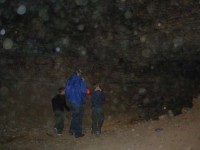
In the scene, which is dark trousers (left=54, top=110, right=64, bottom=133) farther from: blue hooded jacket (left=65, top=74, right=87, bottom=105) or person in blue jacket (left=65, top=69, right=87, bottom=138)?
blue hooded jacket (left=65, top=74, right=87, bottom=105)

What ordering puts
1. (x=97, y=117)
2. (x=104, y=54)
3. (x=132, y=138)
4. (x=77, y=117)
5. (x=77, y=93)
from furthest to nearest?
(x=104, y=54)
(x=97, y=117)
(x=77, y=117)
(x=77, y=93)
(x=132, y=138)

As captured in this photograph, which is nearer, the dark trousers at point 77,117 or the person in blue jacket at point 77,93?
the person in blue jacket at point 77,93

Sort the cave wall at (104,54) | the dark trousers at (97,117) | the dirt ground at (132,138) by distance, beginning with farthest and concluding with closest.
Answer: the cave wall at (104,54)
the dark trousers at (97,117)
the dirt ground at (132,138)

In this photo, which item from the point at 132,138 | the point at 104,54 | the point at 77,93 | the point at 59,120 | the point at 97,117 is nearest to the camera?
the point at 132,138

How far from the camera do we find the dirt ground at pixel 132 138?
940 cm

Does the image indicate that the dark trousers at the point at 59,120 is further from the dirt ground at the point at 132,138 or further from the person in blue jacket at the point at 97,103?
the person in blue jacket at the point at 97,103

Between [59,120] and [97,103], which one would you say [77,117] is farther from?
[59,120]

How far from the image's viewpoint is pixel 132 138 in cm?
1023

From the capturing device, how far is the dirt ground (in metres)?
9.40

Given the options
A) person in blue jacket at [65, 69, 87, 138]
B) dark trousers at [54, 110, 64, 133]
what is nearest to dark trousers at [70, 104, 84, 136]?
person in blue jacket at [65, 69, 87, 138]

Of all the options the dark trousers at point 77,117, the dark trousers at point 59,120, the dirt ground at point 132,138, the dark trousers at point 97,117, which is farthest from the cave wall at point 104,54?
the dark trousers at point 77,117

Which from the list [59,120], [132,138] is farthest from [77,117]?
[132,138]

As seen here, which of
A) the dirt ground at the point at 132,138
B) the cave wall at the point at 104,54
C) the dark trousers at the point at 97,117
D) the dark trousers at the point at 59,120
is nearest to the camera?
the dirt ground at the point at 132,138

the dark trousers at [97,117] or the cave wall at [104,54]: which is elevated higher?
the cave wall at [104,54]
